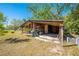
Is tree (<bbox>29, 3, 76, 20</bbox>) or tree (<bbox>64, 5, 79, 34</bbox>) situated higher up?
tree (<bbox>29, 3, 76, 20</bbox>)

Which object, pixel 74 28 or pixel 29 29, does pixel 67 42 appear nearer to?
pixel 74 28

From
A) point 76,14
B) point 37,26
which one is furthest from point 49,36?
point 76,14

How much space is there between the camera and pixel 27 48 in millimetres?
4238

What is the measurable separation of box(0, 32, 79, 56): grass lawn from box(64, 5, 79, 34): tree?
0.91ft

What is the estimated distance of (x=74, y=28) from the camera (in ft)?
13.8

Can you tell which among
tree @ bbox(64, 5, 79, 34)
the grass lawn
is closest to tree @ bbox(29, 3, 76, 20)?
tree @ bbox(64, 5, 79, 34)

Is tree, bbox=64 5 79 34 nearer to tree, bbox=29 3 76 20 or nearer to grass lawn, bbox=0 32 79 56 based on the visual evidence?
tree, bbox=29 3 76 20

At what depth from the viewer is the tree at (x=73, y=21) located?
4188mm

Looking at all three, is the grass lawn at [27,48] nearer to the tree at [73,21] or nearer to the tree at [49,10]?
the tree at [73,21]

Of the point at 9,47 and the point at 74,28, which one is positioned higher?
the point at 74,28

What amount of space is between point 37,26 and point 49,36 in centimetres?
25

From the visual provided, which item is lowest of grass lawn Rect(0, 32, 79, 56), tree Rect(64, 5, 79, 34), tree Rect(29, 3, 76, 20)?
grass lawn Rect(0, 32, 79, 56)

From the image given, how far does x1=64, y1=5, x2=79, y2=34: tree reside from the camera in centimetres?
419

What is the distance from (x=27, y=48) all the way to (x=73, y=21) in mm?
821
